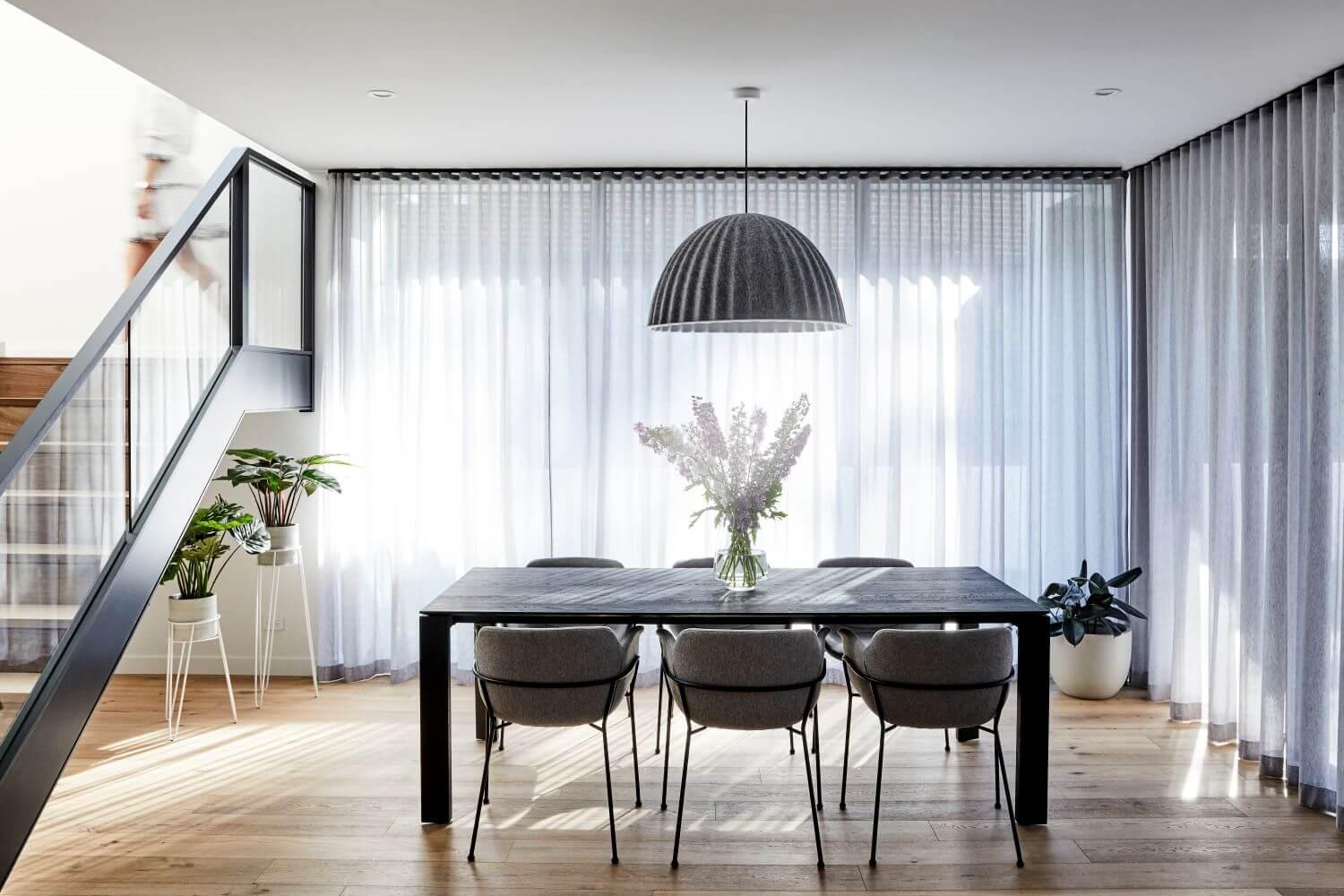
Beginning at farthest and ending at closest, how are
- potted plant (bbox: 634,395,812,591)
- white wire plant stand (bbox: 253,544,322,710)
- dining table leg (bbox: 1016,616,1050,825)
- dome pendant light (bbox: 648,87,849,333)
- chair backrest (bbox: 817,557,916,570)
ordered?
white wire plant stand (bbox: 253,544,322,710) < chair backrest (bbox: 817,557,916,570) < potted plant (bbox: 634,395,812,591) < dining table leg (bbox: 1016,616,1050,825) < dome pendant light (bbox: 648,87,849,333)

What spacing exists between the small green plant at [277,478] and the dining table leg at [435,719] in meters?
1.64

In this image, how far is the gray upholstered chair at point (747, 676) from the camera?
129 inches

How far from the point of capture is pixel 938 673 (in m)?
3.32

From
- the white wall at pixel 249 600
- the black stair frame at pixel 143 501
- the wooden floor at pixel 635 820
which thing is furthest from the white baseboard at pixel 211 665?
the black stair frame at pixel 143 501

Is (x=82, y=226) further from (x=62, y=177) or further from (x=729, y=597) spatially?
(x=729, y=597)

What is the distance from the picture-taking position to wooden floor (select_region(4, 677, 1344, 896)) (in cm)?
320

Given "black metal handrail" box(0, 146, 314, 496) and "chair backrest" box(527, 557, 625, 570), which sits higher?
"black metal handrail" box(0, 146, 314, 496)

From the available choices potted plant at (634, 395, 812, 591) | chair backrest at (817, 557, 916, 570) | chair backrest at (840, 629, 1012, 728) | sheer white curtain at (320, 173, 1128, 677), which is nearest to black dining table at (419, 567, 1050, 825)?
chair backrest at (840, 629, 1012, 728)

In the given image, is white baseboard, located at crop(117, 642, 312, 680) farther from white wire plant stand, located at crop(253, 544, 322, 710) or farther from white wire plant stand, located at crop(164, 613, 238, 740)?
white wire plant stand, located at crop(164, 613, 238, 740)

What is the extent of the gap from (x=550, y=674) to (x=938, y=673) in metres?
1.26

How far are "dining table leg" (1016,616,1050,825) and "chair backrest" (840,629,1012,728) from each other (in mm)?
230

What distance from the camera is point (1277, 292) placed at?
410cm

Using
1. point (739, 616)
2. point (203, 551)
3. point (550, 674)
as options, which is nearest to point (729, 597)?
point (739, 616)

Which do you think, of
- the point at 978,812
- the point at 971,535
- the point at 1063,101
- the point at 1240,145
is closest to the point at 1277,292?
the point at 1240,145
